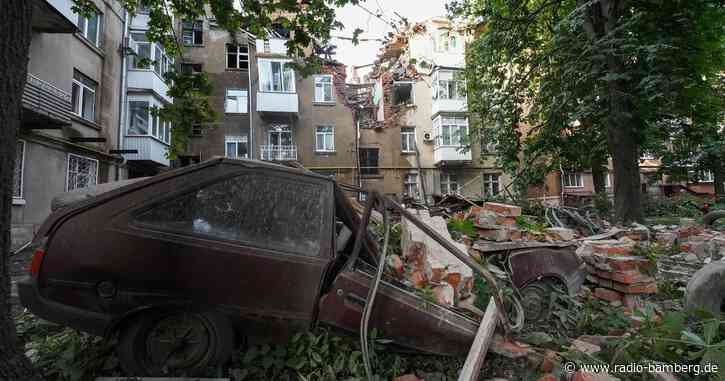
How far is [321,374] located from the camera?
2049 millimetres

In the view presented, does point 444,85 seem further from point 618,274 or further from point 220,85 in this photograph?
point 618,274

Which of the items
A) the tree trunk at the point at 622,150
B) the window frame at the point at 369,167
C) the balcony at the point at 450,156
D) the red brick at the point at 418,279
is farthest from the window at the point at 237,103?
the red brick at the point at 418,279

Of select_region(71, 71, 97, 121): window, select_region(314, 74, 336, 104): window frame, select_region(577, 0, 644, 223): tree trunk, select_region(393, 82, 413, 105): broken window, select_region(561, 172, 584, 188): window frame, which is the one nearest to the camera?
select_region(577, 0, 644, 223): tree trunk

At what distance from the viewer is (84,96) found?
11.1 metres

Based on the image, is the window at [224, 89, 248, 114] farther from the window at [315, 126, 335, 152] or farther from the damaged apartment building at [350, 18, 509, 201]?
the damaged apartment building at [350, 18, 509, 201]

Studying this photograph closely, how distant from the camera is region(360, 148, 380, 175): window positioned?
1911 centimetres

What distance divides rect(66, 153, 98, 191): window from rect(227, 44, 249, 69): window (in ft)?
34.7

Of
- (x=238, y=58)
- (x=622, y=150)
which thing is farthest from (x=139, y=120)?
(x=622, y=150)

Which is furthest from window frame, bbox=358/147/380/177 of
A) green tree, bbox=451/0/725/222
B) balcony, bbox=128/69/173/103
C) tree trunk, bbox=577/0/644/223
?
tree trunk, bbox=577/0/644/223

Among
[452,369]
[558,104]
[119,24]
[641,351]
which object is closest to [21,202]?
[119,24]

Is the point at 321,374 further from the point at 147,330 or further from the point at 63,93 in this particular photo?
the point at 63,93

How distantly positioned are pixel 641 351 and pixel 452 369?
56.9 inches

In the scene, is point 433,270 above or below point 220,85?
below

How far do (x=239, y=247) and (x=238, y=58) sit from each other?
809 inches
